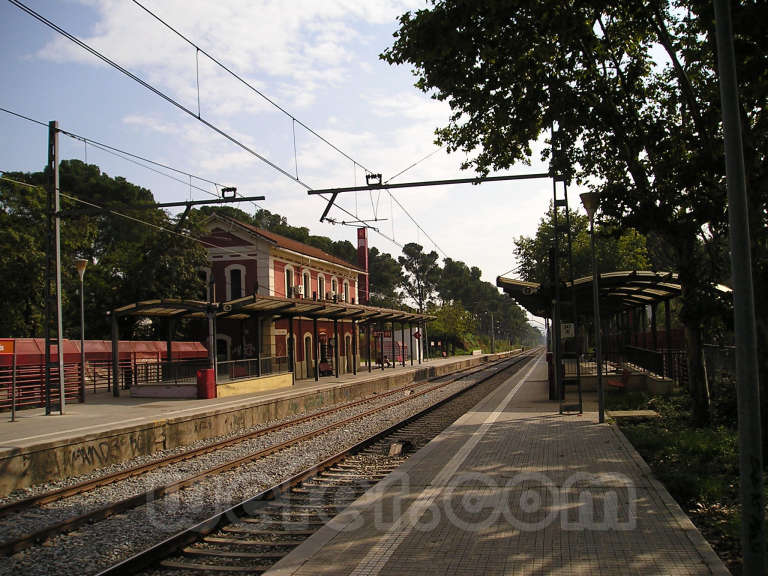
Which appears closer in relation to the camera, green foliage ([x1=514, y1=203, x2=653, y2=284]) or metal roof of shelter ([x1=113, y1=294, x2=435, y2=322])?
metal roof of shelter ([x1=113, y1=294, x2=435, y2=322])

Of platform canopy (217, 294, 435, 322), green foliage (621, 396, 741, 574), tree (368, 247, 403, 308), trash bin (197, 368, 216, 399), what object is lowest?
green foliage (621, 396, 741, 574)

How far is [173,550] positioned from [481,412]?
10.9m

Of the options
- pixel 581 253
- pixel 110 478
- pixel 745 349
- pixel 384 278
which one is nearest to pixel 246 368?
pixel 110 478

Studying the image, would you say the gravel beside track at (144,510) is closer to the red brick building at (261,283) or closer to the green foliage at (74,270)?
the green foliage at (74,270)

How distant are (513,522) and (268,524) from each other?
2686mm

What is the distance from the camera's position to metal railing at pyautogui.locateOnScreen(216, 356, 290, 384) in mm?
22812

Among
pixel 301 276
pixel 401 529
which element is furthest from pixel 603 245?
pixel 401 529

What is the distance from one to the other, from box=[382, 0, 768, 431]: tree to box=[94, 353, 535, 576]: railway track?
6.03 metres

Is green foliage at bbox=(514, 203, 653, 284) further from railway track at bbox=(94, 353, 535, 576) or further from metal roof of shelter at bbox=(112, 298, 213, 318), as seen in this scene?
railway track at bbox=(94, 353, 535, 576)

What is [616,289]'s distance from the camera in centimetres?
1920

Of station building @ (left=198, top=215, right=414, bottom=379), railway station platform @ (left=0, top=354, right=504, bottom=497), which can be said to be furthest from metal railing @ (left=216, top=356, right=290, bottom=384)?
station building @ (left=198, top=215, right=414, bottom=379)

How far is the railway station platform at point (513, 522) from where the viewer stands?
518cm

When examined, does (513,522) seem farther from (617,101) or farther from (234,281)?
(234,281)

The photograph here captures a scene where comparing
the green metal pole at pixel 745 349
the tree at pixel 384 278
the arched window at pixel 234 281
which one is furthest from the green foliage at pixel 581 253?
the tree at pixel 384 278
